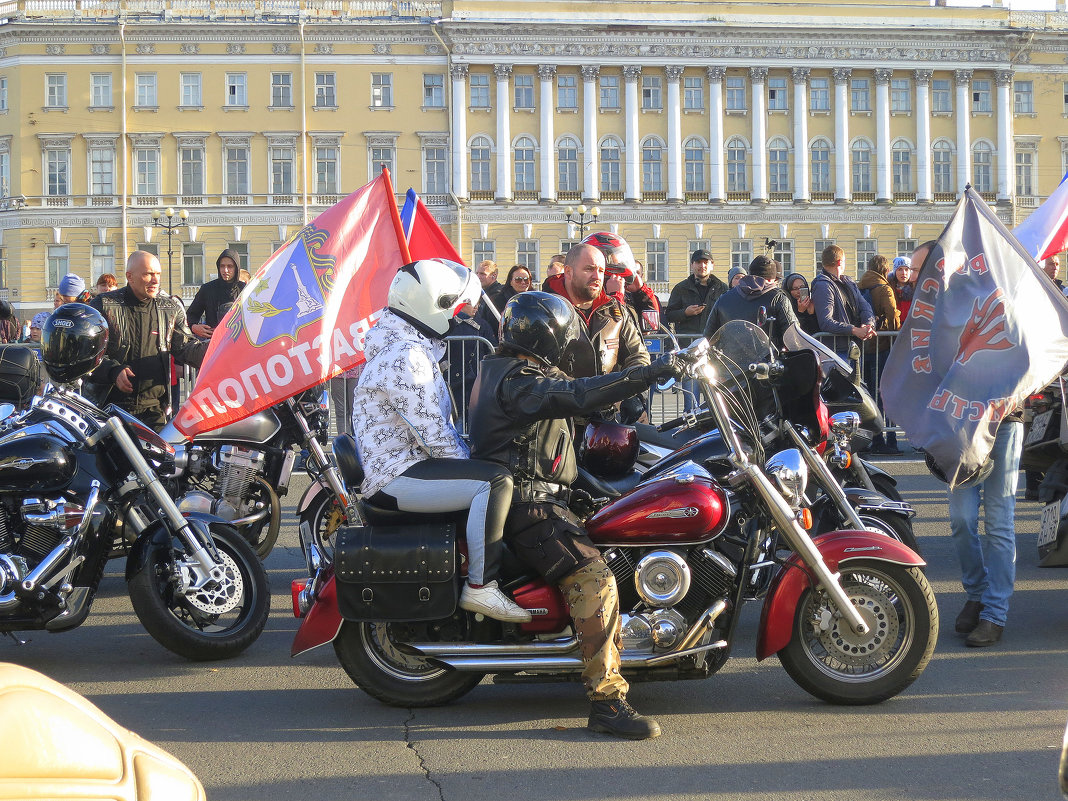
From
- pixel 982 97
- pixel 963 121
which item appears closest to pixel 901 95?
pixel 963 121

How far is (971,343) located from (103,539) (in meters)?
3.75

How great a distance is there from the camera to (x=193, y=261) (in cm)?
5984

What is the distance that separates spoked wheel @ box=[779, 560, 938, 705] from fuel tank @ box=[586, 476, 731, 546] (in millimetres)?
495

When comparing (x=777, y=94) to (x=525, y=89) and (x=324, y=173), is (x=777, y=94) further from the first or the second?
(x=324, y=173)

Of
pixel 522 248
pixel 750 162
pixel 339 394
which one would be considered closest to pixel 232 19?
pixel 522 248

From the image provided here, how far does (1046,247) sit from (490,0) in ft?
187

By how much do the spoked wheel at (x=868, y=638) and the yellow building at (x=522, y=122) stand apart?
182 ft


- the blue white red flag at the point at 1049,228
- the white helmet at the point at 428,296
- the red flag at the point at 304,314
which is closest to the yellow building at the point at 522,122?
the blue white red flag at the point at 1049,228

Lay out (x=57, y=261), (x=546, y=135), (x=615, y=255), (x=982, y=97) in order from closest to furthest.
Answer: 1. (x=615, y=255)
2. (x=57, y=261)
3. (x=546, y=135)
4. (x=982, y=97)

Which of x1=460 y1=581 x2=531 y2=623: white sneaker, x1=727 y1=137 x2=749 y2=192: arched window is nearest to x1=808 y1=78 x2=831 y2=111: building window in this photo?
x1=727 y1=137 x2=749 y2=192: arched window

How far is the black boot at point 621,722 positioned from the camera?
4.32 meters

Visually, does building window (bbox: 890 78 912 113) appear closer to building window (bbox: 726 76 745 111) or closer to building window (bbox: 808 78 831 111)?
building window (bbox: 808 78 831 111)

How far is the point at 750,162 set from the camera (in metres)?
62.9

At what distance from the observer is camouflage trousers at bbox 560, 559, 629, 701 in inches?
167
